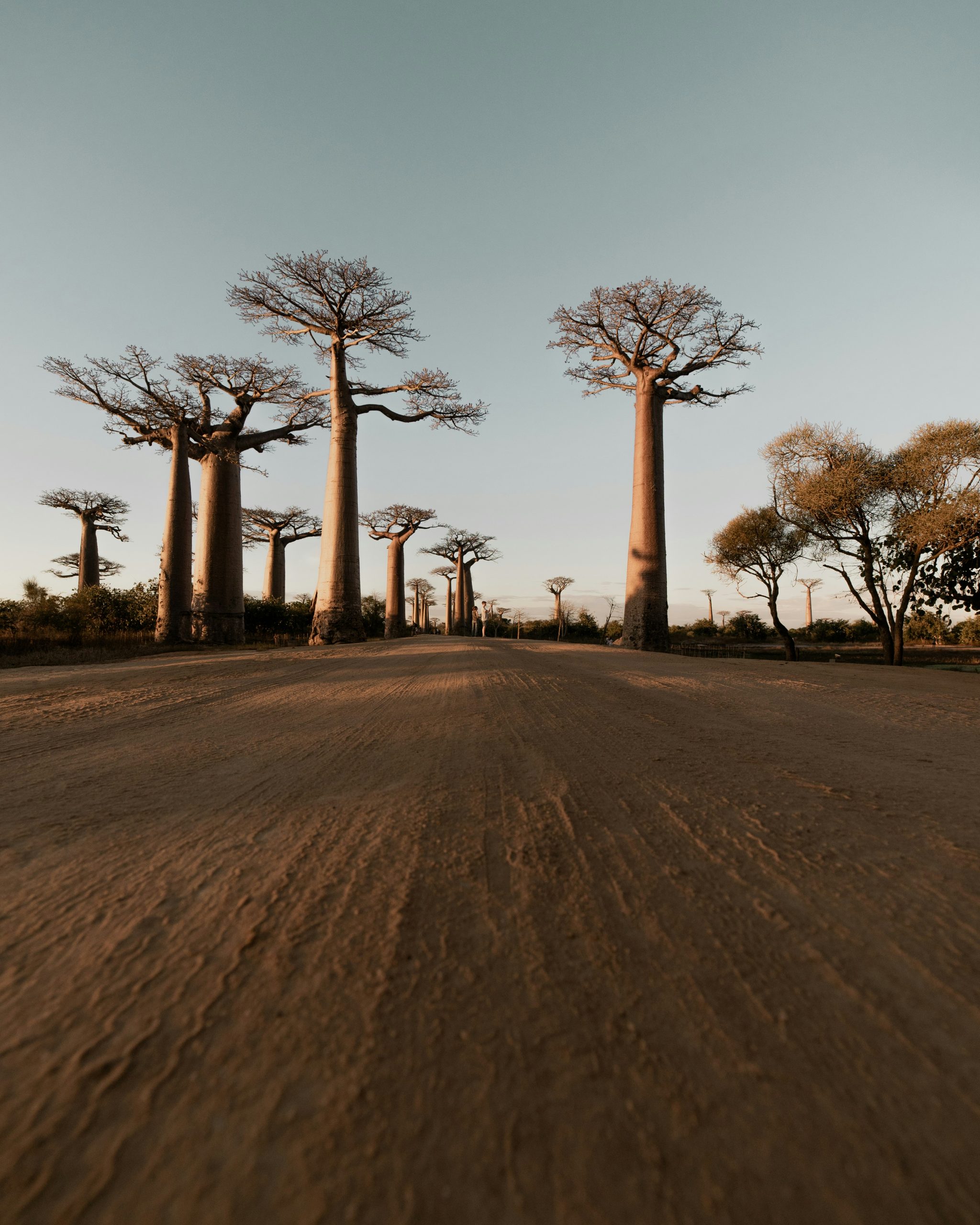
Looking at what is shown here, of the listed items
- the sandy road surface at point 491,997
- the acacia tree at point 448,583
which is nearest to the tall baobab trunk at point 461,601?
the acacia tree at point 448,583

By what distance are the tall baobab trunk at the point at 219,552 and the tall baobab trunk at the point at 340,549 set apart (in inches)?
126

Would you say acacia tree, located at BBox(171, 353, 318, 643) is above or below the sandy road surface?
above

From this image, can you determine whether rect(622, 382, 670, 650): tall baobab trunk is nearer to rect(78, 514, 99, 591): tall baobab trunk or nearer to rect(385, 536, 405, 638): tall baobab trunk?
rect(385, 536, 405, 638): tall baobab trunk

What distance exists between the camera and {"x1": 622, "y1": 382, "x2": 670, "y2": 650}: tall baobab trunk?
14.8 meters

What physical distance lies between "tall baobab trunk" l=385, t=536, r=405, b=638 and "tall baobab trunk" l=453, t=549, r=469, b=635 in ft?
30.9

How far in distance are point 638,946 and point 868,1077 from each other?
322 mm

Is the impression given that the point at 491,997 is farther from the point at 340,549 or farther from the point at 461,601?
the point at 461,601

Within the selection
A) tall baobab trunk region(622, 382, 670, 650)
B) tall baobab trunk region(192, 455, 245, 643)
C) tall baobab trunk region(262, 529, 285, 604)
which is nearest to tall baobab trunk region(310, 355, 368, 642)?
tall baobab trunk region(192, 455, 245, 643)

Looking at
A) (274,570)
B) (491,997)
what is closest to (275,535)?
(274,570)

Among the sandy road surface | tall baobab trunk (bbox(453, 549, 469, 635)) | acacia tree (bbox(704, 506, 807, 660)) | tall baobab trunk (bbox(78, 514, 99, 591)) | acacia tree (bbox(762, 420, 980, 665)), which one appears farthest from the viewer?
tall baobab trunk (bbox(453, 549, 469, 635))

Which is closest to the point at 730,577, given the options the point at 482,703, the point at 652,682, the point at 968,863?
the point at 652,682

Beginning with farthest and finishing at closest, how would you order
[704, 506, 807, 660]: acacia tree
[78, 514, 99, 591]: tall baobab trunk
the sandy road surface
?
[78, 514, 99, 591]: tall baobab trunk → [704, 506, 807, 660]: acacia tree → the sandy road surface

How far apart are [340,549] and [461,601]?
88.9 feet

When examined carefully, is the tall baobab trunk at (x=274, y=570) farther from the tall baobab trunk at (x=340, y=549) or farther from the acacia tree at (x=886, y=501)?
the acacia tree at (x=886, y=501)
